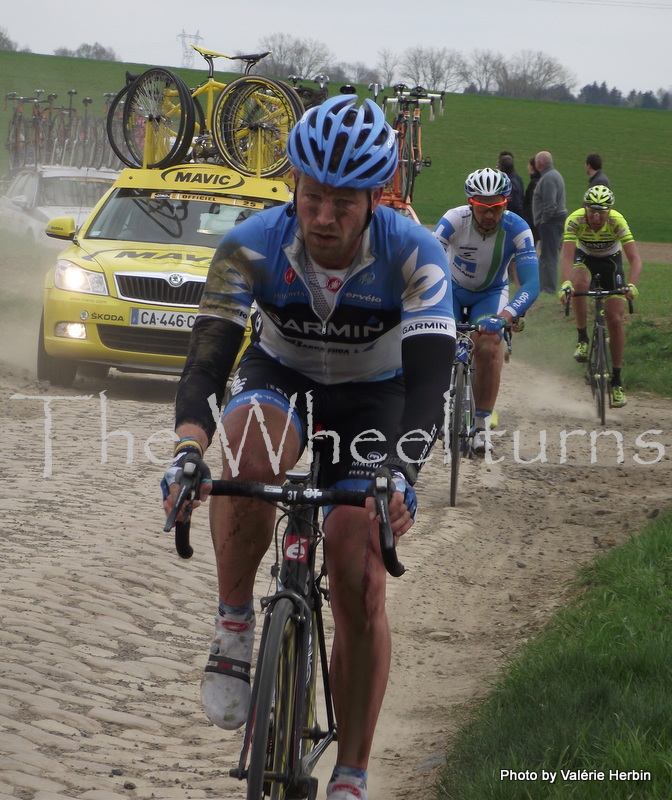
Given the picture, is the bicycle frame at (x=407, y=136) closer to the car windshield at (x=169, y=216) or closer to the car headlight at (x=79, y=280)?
the car windshield at (x=169, y=216)

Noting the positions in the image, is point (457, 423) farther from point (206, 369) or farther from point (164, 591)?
point (206, 369)

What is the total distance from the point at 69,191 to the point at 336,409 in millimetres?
17398

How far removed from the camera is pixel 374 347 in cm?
396

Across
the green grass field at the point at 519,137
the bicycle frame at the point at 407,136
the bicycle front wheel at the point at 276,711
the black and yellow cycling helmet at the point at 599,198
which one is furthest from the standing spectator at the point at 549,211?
the bicycle front wheel at the point at 276,711

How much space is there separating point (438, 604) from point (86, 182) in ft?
51.3

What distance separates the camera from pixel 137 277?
36.6ft

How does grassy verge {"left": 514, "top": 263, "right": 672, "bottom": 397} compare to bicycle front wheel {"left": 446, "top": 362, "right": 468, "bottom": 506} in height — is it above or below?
above

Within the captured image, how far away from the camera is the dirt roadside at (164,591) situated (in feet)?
13.9

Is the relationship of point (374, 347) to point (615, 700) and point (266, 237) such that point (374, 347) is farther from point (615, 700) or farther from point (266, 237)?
point (615, 700)

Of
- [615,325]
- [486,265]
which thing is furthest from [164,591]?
[615,325]

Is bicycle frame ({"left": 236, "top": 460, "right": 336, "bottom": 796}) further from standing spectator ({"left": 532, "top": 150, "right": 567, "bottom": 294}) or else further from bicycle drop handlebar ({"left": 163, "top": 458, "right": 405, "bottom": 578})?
standing spectator ({"left": 532, "top": 150, "right": 567, "bottom": 294})

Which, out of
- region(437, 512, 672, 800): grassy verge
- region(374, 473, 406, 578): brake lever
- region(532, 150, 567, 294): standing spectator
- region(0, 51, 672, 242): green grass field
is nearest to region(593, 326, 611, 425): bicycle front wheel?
region(437, 512, 672, 800): grassy verge

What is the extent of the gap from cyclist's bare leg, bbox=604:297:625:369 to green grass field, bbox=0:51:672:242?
85.0 feet

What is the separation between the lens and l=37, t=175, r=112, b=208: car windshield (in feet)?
65.9
